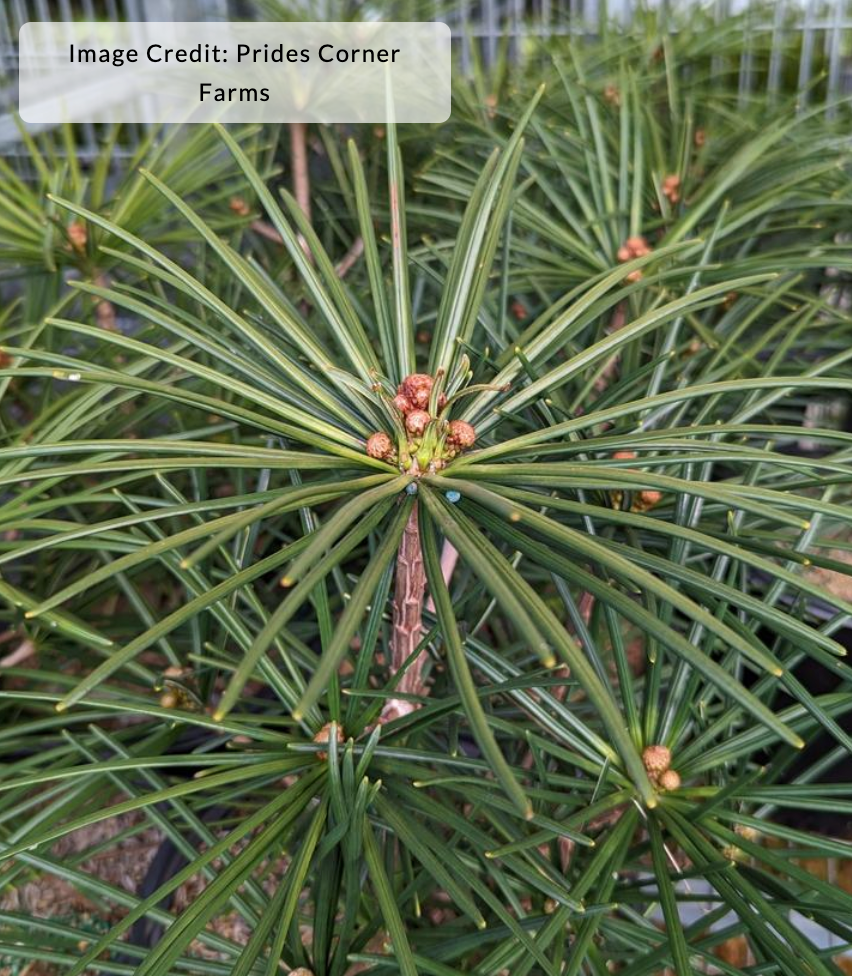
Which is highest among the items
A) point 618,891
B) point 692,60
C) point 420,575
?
point 692,60

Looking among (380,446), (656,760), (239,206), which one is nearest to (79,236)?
(239,206)

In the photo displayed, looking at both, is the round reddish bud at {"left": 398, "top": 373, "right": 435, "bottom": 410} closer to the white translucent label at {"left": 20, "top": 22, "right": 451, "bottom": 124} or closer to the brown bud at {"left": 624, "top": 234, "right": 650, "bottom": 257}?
the brown bud at {"left": 624, "top": 234, "right": 650, "bottom": 257}

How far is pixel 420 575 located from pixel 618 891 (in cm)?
16

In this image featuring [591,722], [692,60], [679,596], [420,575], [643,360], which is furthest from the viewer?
[692,60]

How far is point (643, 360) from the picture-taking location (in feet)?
1.86

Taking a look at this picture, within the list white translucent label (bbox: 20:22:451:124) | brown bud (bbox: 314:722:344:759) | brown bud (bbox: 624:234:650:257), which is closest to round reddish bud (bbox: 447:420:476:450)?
brown bud (bbox: 314:722:344:759)

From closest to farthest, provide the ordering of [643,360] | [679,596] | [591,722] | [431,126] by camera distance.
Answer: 1. [679,596]
2. [591,722]
3. [643,360]
4. [431,126]

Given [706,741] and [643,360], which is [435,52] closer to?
[643,360]

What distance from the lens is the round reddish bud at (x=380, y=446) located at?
29cm

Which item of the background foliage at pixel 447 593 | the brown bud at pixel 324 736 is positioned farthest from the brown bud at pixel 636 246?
the brown bud at pixel 324 736

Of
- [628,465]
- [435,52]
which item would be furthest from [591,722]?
[435,52]

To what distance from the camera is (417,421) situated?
0.28 meters

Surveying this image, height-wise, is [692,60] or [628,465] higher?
[692,60]

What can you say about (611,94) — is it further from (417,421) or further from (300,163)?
(417,421)
